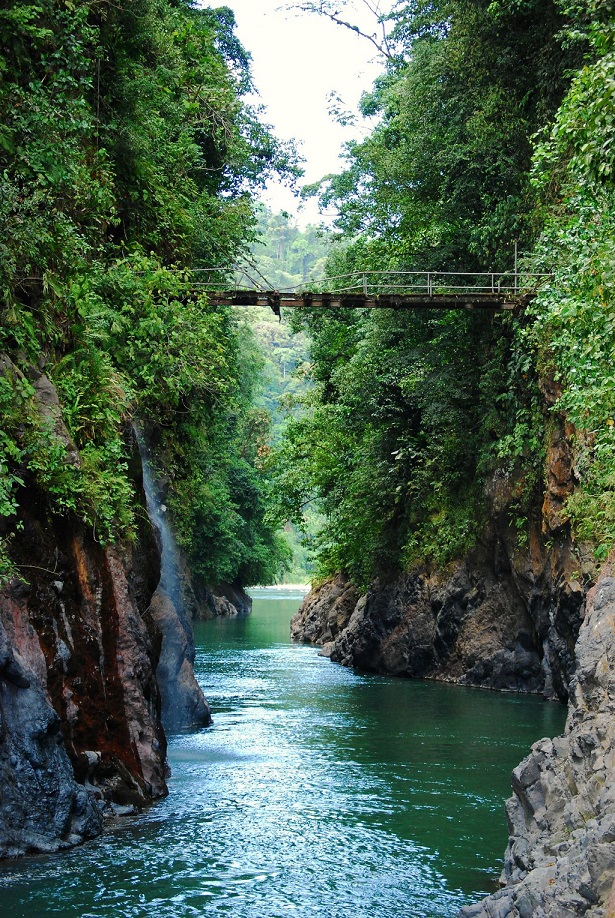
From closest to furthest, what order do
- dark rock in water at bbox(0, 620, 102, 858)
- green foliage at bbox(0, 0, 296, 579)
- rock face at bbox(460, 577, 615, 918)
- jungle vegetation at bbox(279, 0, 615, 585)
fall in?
1. rock face at bbox(460, 577, 615, 918)
2. dark rock in water at bbox(0, 620, 102, 858)
3. green foliage at bbox(0, 0, 296, 579)
4. jungle vegetation at bbox(279, 0, 615, 585)

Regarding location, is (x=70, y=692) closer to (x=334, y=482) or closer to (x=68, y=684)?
(x=68, y=684)

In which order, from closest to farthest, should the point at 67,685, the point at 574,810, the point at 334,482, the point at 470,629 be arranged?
the point at 574,810 → the point at 67,685 → the point at 470,629 → the point at 334,482

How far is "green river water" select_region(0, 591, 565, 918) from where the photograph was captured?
843 cm

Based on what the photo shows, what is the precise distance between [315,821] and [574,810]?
4.01 metres

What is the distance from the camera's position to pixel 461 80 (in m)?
22.1

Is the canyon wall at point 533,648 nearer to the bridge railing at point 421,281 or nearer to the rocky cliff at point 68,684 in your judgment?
the bridge railing at point 421,281

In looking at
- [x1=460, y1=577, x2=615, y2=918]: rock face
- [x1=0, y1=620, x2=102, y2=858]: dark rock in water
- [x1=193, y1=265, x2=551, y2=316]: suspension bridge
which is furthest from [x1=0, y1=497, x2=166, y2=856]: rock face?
[x1=193, y1=265, x2=551, y2=316]: suspension bridge

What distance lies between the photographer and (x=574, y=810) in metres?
7.75

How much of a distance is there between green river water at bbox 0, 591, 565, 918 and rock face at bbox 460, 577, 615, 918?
0.84 m

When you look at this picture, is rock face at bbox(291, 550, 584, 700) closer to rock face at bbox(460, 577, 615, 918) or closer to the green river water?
the green river water

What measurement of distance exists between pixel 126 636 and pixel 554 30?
48.3 feet

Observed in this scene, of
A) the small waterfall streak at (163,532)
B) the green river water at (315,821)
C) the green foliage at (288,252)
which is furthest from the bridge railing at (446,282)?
the green foliage at (288,252)

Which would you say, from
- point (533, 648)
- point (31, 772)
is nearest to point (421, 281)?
point (533, 648)

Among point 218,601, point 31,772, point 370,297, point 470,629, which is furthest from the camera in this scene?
point 218,601
